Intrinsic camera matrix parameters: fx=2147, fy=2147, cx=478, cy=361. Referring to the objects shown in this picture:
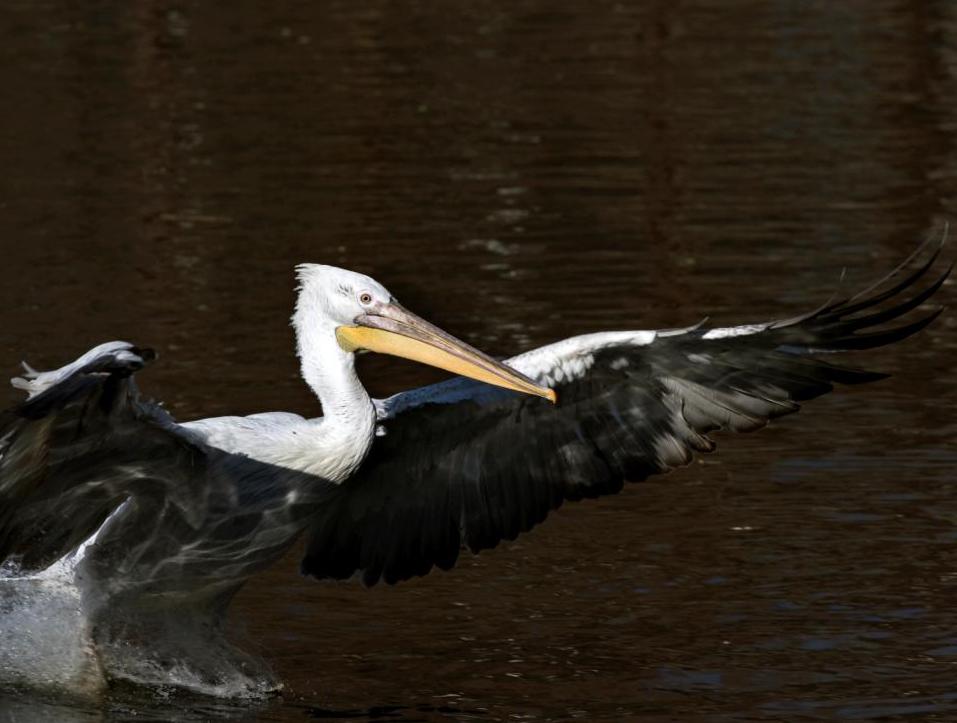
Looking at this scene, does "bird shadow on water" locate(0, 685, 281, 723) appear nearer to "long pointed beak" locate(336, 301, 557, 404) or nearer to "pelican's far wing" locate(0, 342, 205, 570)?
"pelican's far wing" locate(0, 342, 205, 570)

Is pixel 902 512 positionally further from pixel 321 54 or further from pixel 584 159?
pixel 321 54

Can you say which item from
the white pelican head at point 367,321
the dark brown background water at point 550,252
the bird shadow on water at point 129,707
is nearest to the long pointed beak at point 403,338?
the white pelican head at point 367,321

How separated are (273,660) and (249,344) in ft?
14.3

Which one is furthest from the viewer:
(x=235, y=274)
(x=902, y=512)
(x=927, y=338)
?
(x=235, y=274)

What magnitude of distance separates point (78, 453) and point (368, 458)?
149 cm

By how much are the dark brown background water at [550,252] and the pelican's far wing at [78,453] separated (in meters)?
0.71

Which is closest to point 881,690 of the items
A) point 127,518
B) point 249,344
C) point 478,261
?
point 127,518

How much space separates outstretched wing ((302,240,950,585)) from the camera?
7.71 metres

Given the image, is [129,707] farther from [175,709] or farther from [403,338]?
[403,338]

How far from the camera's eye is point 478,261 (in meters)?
13.8

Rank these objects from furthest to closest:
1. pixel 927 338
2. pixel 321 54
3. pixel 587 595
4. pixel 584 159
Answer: pixel 321 54, pixel 584 159, pixel 927 338, pixel 587 595

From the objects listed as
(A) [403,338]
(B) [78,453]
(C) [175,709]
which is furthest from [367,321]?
(C) [175,709]

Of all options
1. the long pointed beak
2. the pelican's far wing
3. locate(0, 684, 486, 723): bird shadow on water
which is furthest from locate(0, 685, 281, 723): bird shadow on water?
the long pointed beak

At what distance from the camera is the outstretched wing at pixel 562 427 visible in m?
7.71
